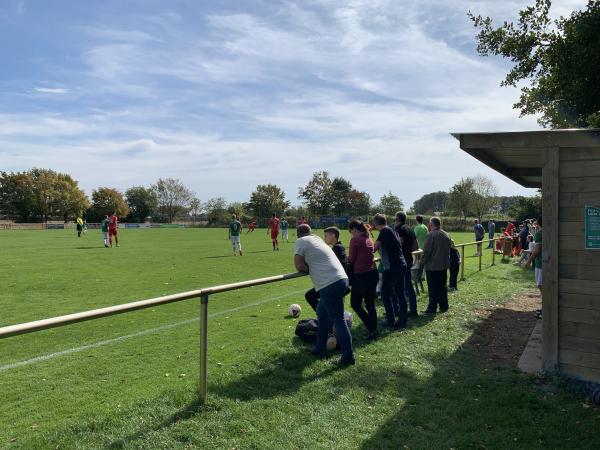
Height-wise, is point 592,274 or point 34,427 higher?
point 592,274

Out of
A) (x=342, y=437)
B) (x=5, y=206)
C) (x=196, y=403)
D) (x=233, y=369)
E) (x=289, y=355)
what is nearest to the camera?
(x=342, y=437)

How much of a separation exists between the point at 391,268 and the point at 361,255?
1.06 meters

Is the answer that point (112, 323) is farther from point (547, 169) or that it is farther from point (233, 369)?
point (547, 169)

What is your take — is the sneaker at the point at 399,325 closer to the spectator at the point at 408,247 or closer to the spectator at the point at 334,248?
the spectator at the point at 408,247

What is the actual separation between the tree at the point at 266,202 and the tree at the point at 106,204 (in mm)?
25618

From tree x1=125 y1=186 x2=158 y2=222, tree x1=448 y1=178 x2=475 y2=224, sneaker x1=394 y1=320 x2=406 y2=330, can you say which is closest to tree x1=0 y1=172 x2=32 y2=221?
tree x1=125 y1=186 x2=158 y2=222

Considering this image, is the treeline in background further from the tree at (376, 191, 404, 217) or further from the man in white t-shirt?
the man in white t-shirt

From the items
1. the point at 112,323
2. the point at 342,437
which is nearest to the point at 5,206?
the point at 112,323

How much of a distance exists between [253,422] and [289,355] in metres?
1.88

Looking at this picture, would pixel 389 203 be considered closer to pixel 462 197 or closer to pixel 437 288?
pixel 462 197

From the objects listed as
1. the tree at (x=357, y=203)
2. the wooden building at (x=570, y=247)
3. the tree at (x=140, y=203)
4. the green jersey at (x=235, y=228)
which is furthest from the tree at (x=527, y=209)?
the tree at (x=140, y=203)

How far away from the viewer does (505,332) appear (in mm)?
7988

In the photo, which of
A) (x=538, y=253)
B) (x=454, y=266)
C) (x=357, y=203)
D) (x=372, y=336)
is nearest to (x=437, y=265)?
(x=538, y=253)

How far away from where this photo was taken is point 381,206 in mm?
89438
